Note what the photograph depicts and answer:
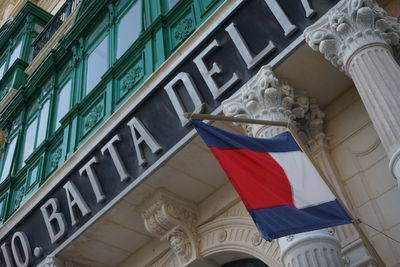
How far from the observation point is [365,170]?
646 cm

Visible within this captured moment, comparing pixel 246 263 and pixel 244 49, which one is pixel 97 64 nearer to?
pixel 244 49

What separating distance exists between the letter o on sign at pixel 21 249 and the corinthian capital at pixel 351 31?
6.00 metres

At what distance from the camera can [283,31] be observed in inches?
253

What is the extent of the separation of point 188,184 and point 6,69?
10373 mm

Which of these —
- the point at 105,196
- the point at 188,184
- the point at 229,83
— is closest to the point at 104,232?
the point at 105,196

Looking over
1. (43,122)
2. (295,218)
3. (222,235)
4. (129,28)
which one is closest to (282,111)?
(295,218)

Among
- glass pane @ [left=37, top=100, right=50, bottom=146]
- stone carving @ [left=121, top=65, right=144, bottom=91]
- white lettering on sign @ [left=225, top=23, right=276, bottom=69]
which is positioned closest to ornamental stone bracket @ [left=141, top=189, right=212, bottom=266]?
stone carving @ [left=121, top=65, right=144, bottom=91]

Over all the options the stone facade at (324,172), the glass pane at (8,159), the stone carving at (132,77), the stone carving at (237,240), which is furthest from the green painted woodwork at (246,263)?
the glass pane at (8,159)

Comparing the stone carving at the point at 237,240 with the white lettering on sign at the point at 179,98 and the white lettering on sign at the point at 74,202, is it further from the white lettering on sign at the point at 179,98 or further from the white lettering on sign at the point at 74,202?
the white lettering on sign at the point at 74,202

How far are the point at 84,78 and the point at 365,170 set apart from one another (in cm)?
590

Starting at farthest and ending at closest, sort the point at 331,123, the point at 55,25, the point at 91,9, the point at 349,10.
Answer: the point at 55,25, the point at 91,9, the point at 331,123, the point at 349,10

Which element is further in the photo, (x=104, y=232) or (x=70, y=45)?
(x=70, y=45)

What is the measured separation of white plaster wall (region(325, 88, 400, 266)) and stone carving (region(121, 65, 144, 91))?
3.12m

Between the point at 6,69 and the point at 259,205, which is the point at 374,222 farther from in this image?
the point at 6,69
